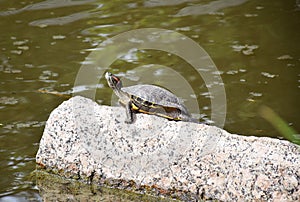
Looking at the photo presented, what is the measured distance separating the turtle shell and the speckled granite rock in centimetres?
14

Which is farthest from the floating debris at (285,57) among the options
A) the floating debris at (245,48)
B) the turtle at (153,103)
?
the turtle at (153,103)

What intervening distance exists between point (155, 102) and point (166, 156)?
1.79ft

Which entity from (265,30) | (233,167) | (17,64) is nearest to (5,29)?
(17,64)

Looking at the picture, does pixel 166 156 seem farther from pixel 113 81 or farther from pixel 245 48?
pixel 245 48

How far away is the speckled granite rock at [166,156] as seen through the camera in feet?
14.7

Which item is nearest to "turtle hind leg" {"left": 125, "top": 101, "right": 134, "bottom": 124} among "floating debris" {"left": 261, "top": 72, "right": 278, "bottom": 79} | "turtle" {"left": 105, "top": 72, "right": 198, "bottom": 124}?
"turtle" {"left": 105, "top": 72, "right": 198, "bottom": 124}

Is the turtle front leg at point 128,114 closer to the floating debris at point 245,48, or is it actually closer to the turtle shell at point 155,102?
the turtle shell at point 155,102

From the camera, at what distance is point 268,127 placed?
602 centimetres

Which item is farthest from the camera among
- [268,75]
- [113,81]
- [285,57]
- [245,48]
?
[245,48]

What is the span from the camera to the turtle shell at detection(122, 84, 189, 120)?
5133mm

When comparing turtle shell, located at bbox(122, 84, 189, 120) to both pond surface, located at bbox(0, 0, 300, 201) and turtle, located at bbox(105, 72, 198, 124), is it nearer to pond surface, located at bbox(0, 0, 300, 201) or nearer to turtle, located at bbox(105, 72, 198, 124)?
turtle, located at bbox(105, 72, 198, 124)

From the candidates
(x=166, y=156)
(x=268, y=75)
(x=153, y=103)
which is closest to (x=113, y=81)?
(x=153, y=103)

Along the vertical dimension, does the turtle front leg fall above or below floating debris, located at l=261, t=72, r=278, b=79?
above

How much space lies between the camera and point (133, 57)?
7617 millimetres
